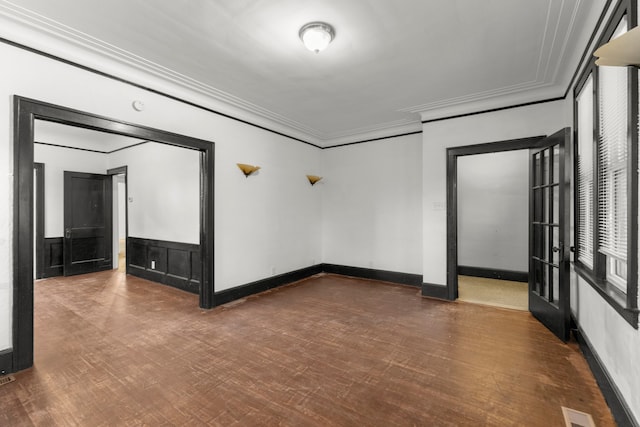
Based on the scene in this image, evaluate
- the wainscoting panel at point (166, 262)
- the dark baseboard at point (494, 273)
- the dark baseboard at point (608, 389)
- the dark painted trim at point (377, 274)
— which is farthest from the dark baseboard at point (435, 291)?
the wainscoting panel at point (166, 262)

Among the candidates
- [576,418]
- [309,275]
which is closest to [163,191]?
[309,275]

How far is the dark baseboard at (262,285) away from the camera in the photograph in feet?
14.0

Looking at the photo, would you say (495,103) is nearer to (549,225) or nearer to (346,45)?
(549,225)

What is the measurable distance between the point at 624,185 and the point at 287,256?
4.56 metres

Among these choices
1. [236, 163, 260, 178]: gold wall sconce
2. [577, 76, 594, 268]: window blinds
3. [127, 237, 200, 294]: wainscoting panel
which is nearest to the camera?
[577, 76, 594, 268]: window blinds

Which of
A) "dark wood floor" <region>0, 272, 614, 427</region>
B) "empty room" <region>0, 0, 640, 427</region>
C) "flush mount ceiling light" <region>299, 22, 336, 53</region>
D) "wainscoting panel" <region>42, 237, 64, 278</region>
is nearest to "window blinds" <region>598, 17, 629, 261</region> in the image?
"empty room" <region>0, 0, 640, 427</region>

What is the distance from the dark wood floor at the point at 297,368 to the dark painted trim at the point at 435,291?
32 centimetres

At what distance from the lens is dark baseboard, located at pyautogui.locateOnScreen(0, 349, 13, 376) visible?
242cm

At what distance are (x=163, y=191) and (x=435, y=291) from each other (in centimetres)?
510

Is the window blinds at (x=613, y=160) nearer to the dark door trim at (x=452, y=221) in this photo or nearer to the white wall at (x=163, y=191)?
the dark door trim at (x=452, y=221)

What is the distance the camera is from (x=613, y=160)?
6.89 feet

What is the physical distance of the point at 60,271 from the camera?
6.10 meters

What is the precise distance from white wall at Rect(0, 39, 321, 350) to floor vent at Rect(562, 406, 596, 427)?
3.85 meters

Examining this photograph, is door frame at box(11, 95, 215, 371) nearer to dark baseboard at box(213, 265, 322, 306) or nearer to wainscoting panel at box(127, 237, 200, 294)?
dark baseboard at box(213, 265, 322, 306)
